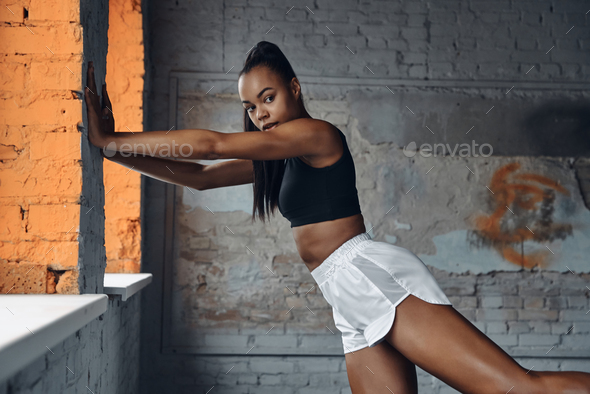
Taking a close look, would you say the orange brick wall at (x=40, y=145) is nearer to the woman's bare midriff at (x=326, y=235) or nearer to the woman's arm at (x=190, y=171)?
the woman's arm at (x=190, y=171)

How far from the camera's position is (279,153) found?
137 cm

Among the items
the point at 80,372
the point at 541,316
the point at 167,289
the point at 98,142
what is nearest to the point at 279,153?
the point at 98,142

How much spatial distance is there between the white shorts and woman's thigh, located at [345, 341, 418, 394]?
127 millimetres

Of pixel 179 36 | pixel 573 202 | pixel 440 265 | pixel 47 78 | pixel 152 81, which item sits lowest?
pixel 440 265

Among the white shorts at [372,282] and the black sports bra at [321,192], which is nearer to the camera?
the white shorts at [372,282]

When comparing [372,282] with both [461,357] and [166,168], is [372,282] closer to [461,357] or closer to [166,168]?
[461,357]

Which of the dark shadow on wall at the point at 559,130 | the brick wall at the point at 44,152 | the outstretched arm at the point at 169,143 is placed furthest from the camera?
the dark shadow on wall at the point at 559,130

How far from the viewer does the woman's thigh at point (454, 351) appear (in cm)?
115

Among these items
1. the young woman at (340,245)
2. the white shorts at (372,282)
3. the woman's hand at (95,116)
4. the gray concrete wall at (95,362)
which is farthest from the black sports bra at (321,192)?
the gray concrete wall at (95,362)

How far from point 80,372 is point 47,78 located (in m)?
1.02

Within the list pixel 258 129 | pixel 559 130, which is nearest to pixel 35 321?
pixel 258 129

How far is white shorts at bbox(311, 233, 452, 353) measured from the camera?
1.32 meters

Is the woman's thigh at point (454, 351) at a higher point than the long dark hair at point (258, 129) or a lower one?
lower

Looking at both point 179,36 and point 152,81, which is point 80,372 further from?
point 179,36
